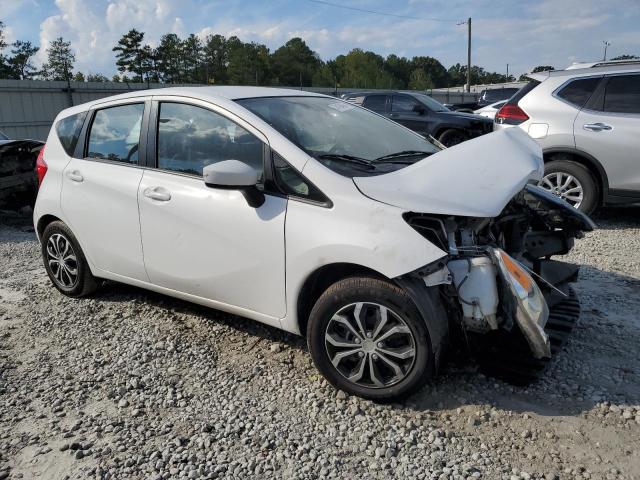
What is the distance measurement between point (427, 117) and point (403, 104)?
2.84 feet

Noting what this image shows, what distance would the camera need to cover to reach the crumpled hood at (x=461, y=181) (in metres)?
2.74

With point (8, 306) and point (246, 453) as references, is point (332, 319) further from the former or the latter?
point (8, 306)

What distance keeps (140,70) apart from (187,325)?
235 feet

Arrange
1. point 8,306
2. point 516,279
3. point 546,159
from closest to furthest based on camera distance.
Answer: point 516,279 < point 8,306 < point 546,159

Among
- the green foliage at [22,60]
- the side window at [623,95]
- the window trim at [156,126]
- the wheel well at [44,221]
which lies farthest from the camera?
the green foliage at [22,60]

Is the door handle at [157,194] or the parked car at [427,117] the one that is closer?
the door handle at [157,194]

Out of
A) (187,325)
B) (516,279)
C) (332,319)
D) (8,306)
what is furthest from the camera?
(8,306)

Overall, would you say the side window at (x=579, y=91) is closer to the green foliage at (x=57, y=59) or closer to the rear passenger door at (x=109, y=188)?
the rear passenger door at (x=109, y=188)

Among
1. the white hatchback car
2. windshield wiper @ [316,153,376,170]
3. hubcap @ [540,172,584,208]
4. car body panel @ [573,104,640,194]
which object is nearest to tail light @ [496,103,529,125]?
car body panel @ [573,104,640,194]

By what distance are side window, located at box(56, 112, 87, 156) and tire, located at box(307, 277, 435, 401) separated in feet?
8.80

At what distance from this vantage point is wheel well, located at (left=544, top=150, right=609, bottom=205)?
6.27 metres

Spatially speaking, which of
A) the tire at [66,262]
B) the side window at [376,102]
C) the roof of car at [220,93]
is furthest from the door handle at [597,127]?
the side window at [376,102]

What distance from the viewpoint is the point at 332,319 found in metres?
2.95

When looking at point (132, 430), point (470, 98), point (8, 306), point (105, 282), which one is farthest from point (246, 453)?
point (470, 98)
